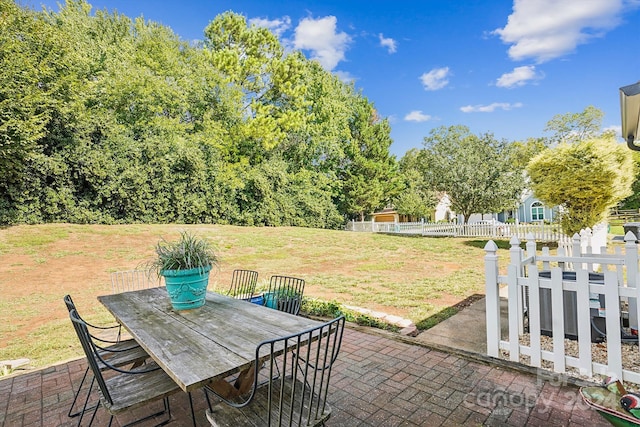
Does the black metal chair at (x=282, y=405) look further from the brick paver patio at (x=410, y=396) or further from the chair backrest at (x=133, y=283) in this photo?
the chair backrest at (x=133, y=283)

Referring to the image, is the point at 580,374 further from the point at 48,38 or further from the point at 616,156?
the point at 48,38

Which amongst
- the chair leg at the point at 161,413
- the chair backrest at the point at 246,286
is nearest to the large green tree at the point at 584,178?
the chair backrest at the point at 246,286

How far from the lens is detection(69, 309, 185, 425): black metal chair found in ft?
5.11

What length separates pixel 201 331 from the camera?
1901mm

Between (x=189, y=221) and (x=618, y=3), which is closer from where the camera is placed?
(x=618, y=3)

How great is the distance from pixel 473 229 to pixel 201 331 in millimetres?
15552

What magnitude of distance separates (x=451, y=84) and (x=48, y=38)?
1724 cm

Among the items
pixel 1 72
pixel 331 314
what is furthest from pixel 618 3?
pixel 1 72

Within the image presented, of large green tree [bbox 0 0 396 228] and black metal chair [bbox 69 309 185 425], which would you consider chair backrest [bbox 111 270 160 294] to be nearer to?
black metal chair [bbox 69 309 185 425]

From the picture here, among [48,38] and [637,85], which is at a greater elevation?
[48,38]

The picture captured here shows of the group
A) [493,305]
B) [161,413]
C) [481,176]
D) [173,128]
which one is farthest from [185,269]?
[481,176]

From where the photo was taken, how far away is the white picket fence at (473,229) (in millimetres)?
12086

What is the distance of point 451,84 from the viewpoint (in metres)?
16.5

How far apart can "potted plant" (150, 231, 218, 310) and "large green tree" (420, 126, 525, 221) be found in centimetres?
1618
